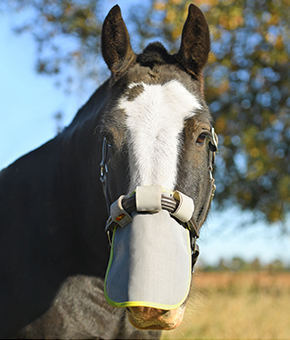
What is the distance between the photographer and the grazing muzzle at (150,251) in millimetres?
1869

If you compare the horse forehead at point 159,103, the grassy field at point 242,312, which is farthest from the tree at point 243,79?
the horse forehead at point 159,103

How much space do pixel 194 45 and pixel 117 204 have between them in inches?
53.1

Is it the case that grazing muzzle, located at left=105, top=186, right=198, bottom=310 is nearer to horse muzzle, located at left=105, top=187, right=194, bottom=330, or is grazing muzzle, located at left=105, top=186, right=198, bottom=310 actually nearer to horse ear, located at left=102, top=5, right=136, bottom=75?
horse muzzle, located at left=105, top=187, right=194, bottom=330

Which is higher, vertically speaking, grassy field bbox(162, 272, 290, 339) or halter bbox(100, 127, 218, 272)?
halter bbox(100, 127, 218, 272)

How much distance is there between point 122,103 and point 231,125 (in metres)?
4.53

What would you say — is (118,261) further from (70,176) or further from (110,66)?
(110,66)

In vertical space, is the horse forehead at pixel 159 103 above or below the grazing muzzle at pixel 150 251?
above

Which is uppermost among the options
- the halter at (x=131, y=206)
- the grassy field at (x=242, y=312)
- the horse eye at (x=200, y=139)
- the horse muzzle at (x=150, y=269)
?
the horse eye at (x=200, y=139)

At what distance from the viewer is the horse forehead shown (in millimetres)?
2291

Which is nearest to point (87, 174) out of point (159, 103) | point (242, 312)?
point (159, 103)

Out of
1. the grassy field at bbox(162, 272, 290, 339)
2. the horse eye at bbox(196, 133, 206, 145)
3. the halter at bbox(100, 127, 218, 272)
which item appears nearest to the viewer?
the halter at bbox(100, 127, 218, 272)

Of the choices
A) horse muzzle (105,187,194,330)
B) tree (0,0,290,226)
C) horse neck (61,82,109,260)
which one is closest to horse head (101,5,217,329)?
horse muzzle (105,187,194,330)

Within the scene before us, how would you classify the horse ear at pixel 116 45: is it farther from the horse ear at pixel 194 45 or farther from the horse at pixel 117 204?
the horse ear at pixel 194 45

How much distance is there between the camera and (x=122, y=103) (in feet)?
8.00
